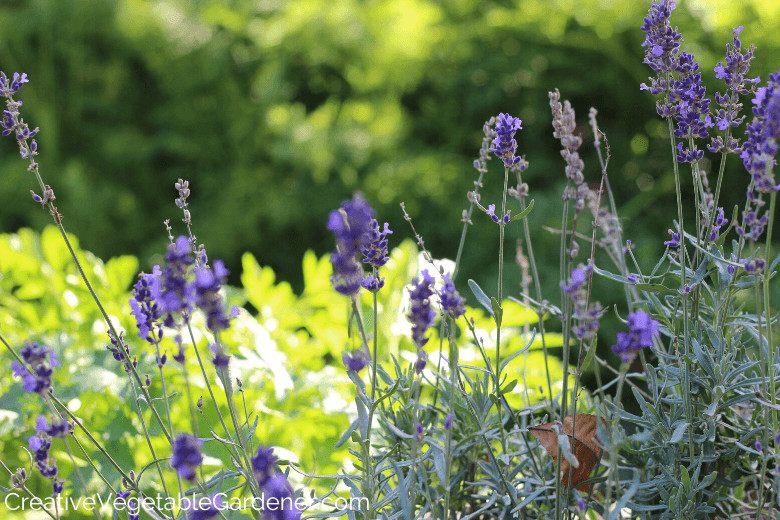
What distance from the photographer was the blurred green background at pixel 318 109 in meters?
3.94

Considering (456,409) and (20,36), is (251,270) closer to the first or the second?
(456,409)

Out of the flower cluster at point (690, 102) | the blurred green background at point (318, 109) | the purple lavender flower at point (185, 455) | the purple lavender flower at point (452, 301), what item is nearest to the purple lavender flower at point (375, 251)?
the purple lavender flower at point (452, 301)

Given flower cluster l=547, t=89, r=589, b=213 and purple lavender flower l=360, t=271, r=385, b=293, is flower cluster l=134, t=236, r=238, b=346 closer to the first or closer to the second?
purple lavender flower l=360, t=271, r=385, b=293

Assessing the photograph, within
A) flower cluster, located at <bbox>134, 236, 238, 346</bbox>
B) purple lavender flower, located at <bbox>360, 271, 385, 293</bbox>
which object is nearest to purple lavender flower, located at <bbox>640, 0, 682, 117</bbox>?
purple lavender flower, located at <bbox>360, 271, 385, 293</bbox>

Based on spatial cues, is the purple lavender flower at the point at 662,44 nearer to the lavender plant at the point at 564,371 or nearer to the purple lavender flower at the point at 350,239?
the lavender plant at the point at 564,371

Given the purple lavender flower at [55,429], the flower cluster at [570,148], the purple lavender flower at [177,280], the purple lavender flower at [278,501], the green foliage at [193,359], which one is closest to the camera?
the purple lavender flower at [278,501]

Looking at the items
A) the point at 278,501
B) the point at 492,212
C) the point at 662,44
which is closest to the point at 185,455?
the point at 278,501

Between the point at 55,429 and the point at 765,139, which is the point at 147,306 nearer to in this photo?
the point at 55,429

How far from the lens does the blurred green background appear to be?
→ 12.9 feet

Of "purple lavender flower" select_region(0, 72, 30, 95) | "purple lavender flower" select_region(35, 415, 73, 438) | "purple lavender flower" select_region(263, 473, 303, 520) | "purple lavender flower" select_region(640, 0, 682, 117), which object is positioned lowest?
"purple lavender flower" select_region(263, 473, 303, 520)

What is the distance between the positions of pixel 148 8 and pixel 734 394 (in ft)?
17.7

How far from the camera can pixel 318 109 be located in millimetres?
4898

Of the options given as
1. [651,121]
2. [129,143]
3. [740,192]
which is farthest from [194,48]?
[740,192]

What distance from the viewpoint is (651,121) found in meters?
3.99
